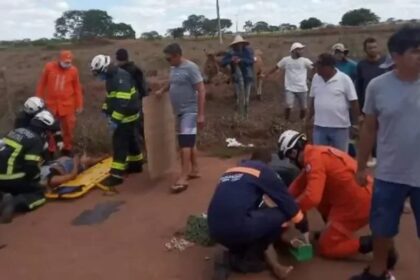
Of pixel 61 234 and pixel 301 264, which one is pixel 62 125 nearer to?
pixel 61 234

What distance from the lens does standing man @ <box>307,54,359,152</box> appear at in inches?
275

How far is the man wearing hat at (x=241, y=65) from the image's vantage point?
1376 centimetres

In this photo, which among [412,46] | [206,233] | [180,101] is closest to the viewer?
[412,46]

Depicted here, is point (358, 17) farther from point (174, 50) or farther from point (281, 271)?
point (281, 271)

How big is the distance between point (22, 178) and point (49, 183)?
0.70 meters

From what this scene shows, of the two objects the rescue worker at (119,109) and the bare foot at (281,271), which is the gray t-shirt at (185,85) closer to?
the rescue worker at (119,109)

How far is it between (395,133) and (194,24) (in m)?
48.8

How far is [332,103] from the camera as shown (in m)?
7.03

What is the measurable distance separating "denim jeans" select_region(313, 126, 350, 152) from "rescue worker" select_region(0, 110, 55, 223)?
316cm

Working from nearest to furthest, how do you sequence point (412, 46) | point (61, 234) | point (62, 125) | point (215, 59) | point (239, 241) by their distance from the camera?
point (412, 46)
point (239, 241)
point (61, 234)
point (62, 125)
point (215, 59)

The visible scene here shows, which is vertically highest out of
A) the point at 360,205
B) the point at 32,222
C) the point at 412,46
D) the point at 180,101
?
the point at 412,46

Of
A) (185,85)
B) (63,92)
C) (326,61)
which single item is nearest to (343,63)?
(326,61)

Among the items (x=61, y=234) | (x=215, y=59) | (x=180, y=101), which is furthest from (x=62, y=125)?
(x=215, y=59)

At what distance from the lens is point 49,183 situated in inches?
330
